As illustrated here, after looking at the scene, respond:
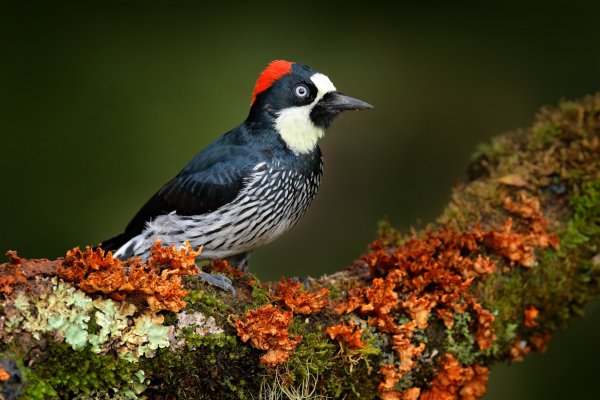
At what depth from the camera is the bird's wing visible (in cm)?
372

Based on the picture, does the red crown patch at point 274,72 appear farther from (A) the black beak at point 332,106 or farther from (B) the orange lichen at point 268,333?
(B) the orange lichen at point 268,333

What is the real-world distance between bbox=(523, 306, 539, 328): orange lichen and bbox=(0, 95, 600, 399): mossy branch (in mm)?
12

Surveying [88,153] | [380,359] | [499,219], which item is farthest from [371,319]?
[88,153]

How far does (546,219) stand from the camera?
382cm

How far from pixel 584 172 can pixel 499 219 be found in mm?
556

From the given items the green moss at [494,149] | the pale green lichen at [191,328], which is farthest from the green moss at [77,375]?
the green moss at [494,149]

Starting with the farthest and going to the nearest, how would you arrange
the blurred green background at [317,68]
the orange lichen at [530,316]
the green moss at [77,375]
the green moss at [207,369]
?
1. the blurred green background at [317,68]
2. the orange lichen at [530,316]
3. the green moss at [207,369]
4. the green moss at [77,375]

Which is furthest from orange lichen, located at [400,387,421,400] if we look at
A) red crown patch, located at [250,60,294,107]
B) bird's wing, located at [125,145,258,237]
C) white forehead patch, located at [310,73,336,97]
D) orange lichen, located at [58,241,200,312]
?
red crown patch, located at [250,60,294,107]

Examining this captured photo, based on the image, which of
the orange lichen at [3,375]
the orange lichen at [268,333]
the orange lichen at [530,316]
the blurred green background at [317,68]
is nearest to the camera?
the orange lichen at [3,375]

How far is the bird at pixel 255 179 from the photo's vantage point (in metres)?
3.72

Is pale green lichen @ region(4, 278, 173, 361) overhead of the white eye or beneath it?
beneath

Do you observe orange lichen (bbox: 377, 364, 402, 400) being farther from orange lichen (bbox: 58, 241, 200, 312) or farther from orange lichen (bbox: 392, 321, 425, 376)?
orange lichen (bbox: 58, 241, 200, 312)

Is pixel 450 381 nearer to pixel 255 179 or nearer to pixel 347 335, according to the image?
pixel 347 335

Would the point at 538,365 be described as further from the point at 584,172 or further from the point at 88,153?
the point at 88,153
